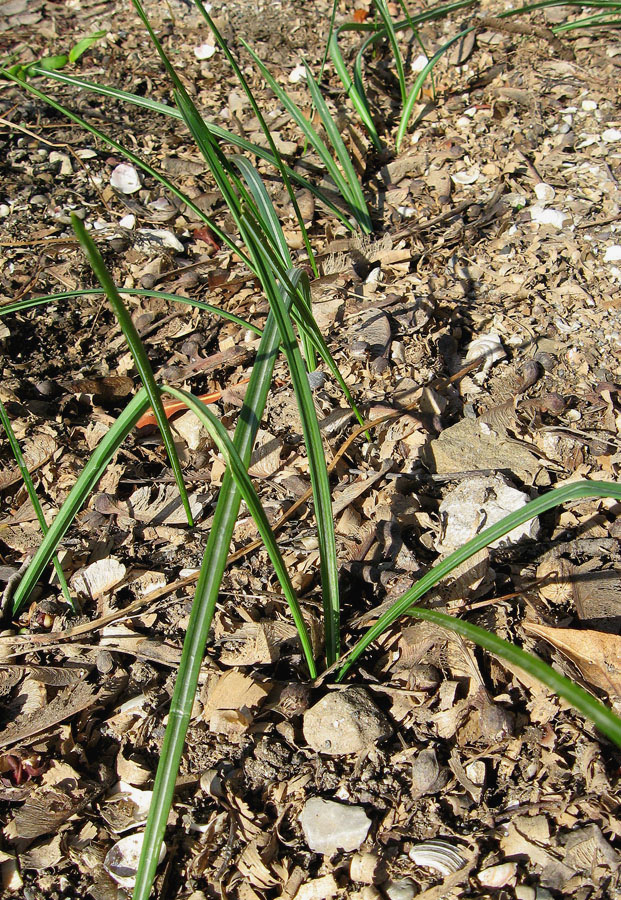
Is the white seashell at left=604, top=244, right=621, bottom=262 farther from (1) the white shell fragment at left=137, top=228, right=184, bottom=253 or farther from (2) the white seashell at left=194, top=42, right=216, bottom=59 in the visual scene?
(2) the white seashell at left=194, top=42, right=216, bottom=59

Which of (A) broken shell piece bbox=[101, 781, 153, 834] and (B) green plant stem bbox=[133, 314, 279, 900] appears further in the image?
(A) broken shell piece bbox=[101, 781, 153, 834]

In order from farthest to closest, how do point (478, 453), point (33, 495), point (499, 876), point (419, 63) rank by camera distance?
1. point (419, 63)
2. point (478, 453)
3. point (33, 495)
4. point (499, 876)

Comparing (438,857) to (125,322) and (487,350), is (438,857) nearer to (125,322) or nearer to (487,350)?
(125,322)

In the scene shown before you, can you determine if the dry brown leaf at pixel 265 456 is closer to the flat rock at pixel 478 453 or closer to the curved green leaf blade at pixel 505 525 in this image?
the flat rock at pixel 478 453

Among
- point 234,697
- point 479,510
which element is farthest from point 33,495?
point 479,510

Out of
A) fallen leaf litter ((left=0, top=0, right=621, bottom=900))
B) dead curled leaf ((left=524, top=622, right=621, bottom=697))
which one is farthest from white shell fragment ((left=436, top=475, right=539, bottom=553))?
dead curled leaf ((left=524, top=622, right=621, bottom=697))

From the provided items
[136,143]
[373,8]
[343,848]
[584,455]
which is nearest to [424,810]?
[343,848]
